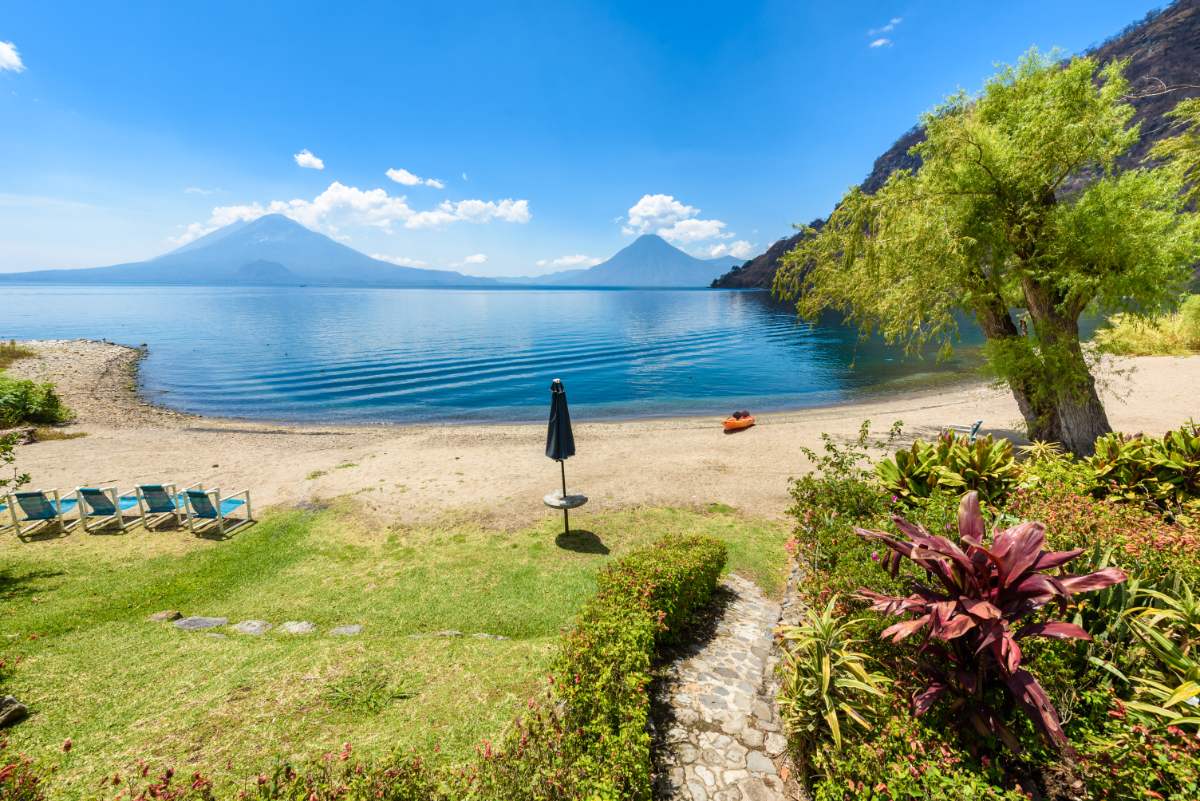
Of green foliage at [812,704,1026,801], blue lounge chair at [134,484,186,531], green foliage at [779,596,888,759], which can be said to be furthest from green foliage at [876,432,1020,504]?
blue lounge chair at [134,484,186,531]

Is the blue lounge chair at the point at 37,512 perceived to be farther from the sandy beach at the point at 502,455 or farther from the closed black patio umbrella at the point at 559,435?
the closed black patio umbrella at the point at 559,435

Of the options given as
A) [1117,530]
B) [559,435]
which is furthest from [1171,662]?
[559,435]

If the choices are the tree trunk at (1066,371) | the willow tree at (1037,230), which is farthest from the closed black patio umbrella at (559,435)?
the tree trunk at (1066,371)

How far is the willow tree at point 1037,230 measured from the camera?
11.1 m

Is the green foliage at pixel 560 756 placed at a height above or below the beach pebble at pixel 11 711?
above

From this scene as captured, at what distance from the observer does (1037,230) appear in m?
12.1

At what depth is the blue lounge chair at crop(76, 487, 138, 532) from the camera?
1232 centimetres

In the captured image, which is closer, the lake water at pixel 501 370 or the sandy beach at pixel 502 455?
→ the sandy beach at pixel 502 455

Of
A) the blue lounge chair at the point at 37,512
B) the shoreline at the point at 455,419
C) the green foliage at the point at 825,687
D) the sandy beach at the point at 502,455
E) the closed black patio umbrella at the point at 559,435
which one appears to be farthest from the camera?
the shoreline at the point at 455,419

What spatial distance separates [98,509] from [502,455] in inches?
451

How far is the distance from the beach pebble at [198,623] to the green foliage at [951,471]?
1216 centimetres

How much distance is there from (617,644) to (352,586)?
6.93 m

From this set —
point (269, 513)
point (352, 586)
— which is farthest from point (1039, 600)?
point (269, 513)

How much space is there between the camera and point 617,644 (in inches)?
201
